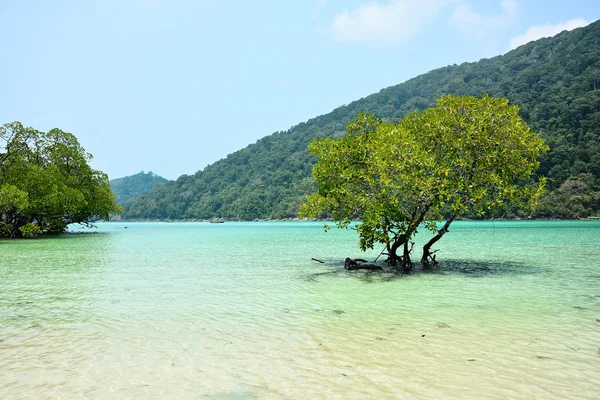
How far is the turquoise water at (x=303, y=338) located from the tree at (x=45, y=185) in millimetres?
35794

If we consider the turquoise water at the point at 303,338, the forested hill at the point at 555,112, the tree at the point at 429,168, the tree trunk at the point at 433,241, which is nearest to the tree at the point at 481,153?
the tree at the point at 429,168

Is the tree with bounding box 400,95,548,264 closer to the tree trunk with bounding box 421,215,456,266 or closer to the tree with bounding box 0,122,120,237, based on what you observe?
the tree trunk with bounding box 421,215,456,266

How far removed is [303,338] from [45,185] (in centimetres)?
5044

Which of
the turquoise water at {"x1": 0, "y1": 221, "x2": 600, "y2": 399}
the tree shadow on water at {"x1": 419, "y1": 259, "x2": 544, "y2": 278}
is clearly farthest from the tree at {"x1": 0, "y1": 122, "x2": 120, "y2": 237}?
the tree shadow on water at {"x1": 419, "y1": 259, "x2": 544, "y2": 278}

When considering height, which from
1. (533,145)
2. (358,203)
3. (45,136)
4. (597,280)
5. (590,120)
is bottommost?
(597,280)

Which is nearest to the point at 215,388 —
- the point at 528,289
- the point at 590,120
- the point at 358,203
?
the point at 528,289

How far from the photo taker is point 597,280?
16.2m

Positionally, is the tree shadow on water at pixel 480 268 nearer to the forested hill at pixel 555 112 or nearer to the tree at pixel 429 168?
the tree at pixel 429 168

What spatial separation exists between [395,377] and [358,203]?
44.2ft

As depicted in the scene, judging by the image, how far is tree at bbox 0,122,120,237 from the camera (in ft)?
157

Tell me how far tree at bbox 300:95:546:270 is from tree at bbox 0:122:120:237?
38.7 m

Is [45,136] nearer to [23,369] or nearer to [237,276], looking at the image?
[237,276]

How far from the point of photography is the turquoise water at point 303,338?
20.1 ft

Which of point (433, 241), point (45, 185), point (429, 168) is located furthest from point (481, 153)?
A: point (45, 185)
